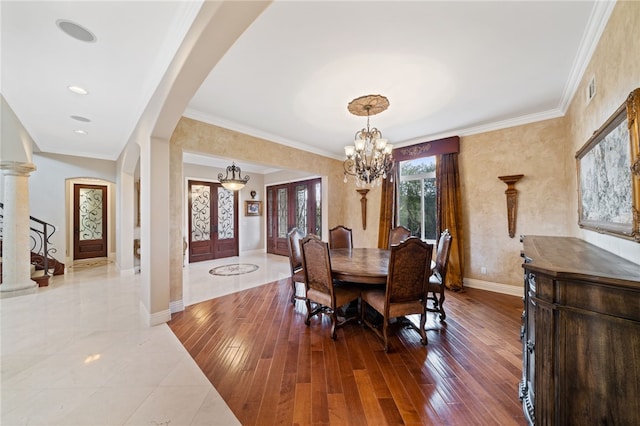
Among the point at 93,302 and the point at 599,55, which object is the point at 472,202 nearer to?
the point at 599,55

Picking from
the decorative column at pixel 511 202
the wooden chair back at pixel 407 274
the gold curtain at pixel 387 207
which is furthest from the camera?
the gold curtain at pixel 387 207

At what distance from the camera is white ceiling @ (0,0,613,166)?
1.74 meters

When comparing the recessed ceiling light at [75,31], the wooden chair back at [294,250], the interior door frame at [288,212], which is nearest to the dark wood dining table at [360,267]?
the wooden chair back at [294,250]

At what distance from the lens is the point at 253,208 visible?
7.92 m

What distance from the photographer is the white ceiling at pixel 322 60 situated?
1.74 metres

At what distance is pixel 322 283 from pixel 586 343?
1.95 metres

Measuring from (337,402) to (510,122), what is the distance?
4.65m

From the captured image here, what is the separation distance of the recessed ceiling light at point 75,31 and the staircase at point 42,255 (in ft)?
15.7

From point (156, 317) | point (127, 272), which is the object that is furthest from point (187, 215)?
point (156, 317)

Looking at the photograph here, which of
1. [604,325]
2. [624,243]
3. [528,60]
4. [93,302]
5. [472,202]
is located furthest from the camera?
[472,202]

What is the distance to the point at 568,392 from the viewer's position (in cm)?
112

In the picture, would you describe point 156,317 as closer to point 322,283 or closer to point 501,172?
point 322,283

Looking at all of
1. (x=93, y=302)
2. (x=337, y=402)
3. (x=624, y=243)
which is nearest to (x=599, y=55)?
(x=624, y=243)

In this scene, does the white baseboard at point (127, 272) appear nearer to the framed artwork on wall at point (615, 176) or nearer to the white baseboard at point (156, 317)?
the white baseboard at point (156, 317)
